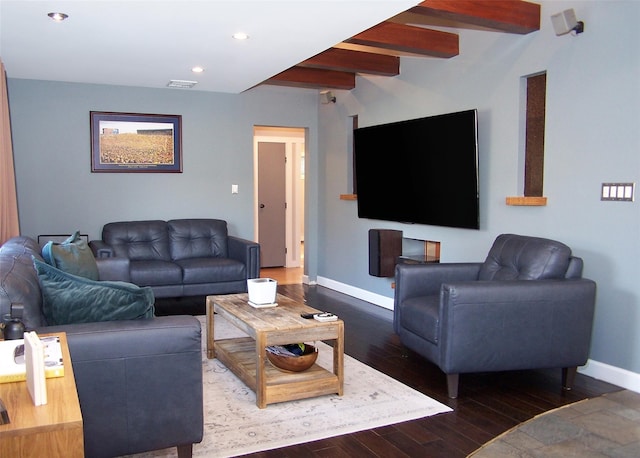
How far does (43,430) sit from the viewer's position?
3.99 ft

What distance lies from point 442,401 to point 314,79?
3836mm

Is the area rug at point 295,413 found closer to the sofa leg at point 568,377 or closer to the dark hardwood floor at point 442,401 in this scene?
the dark hardwood floor at point 442,401

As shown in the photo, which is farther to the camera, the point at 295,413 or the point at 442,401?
the point at 442,401

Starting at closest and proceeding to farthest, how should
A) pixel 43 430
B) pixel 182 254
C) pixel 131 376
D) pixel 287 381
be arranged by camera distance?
pixel 43 430 < pixel 131 376 < pixel 287 381 < pixel 182 254

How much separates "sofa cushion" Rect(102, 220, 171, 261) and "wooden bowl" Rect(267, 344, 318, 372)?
3.00 m

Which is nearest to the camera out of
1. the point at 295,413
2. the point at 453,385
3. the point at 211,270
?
the point at 295,413

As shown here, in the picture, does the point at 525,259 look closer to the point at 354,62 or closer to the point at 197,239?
the point at 354,62

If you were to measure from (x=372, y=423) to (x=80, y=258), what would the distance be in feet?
6.76

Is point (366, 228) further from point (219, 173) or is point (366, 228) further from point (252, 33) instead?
point (252, 33)

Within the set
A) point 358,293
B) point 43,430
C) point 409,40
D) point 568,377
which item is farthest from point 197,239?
point 43,430

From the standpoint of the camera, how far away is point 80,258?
347 centimetres

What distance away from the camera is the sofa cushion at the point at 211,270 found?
214 inches

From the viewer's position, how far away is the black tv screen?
4480 millimetres

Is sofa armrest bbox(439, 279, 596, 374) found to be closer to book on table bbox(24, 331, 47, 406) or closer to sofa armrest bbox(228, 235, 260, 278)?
book on table bbox(24, 331, 47, 406)
